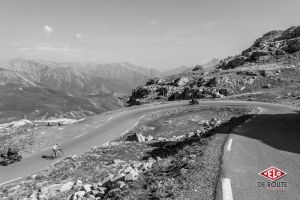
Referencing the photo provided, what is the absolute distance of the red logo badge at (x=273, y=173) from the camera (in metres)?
10.5

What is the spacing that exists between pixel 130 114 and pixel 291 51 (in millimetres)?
62032

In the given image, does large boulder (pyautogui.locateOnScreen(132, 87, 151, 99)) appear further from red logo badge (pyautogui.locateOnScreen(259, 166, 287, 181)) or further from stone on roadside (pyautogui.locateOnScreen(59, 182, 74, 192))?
red logo badge (pyautogui.locateOnScreen(259, 166, 287, 181))

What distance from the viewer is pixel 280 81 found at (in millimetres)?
65062

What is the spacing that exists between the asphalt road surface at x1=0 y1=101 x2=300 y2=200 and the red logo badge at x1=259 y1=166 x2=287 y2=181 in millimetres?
191

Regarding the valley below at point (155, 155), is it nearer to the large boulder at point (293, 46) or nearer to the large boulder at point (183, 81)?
the large boulder at point (183, 81)

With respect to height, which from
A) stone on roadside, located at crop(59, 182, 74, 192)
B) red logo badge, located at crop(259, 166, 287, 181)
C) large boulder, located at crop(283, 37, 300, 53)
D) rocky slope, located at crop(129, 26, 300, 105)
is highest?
large boulder, located at crop(283, 37, 300, 53)

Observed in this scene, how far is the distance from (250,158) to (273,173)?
2201 millimetres

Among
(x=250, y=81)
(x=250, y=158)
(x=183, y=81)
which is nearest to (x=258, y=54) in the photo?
(x=250, y=81)

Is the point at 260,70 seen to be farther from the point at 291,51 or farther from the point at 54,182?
the point at 54,182

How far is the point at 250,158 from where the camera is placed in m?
13.1

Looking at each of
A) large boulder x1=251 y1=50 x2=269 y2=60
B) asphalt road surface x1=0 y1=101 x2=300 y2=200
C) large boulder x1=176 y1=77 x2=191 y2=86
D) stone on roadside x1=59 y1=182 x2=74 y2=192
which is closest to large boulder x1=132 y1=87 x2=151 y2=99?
large boulder x1=176 y1=77 x2=191 y2=86

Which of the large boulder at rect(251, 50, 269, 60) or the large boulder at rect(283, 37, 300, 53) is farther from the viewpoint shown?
the large boulder at rect(251, 50, 269, 60)

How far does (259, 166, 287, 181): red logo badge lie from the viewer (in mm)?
10477

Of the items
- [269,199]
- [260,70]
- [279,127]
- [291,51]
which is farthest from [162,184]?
[291,51]
